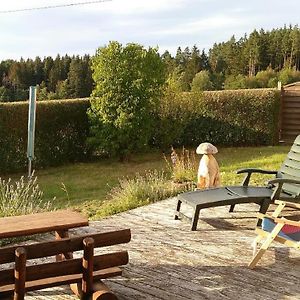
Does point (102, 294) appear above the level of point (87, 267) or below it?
below

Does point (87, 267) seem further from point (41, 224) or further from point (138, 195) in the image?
point (138, 195)

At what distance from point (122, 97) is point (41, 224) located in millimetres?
10502

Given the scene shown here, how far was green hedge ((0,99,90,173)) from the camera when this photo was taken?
12680mm

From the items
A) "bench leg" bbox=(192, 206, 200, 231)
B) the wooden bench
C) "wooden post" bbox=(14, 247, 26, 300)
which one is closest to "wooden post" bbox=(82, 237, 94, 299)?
the wooden bench

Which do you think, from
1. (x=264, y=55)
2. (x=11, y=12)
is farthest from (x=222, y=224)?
(x=264, y=55)

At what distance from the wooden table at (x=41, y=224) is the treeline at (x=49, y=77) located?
14348mm

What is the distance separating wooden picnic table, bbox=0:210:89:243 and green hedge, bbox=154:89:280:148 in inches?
481

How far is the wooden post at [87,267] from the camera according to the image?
314 centimetres

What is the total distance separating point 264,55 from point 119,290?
124 feet

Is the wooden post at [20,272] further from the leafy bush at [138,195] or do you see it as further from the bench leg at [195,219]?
the leafy bush at [138,195]

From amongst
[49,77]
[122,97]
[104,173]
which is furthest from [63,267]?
[49,77]

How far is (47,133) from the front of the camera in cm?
1361

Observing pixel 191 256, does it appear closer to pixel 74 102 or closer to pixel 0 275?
pixel 0 275

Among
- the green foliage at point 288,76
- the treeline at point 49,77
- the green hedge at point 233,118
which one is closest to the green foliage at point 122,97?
the green hedge at point 233,118
